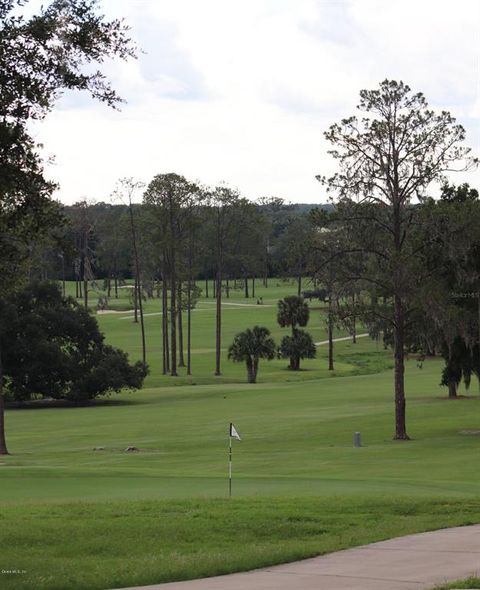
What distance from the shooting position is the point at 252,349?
7894 cm

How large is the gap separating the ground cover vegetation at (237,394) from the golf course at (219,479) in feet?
0.23

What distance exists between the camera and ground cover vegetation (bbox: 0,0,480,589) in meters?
13.3

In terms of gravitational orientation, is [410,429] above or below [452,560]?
below

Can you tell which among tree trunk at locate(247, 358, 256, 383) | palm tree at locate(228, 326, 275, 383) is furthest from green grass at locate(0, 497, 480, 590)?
tree trunk at locate(247, 358, 256, 383)

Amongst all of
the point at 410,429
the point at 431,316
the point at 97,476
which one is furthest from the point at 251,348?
the point at 97,476

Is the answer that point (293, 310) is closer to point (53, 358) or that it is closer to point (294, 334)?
point (294, 334)

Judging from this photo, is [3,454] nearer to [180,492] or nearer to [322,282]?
[322,282]

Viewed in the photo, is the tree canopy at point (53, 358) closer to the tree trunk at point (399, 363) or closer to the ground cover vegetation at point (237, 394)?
the ground cover vegetation at point (237, 394)

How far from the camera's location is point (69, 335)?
227 ft

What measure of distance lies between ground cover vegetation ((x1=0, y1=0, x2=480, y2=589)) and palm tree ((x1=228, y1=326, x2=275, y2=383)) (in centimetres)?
16

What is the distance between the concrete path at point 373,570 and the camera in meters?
9.86

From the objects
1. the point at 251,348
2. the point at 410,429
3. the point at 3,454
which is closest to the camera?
the point at 3,454

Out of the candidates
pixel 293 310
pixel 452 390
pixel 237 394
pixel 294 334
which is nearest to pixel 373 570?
pixel 452 390

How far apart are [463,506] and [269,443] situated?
21188mm
